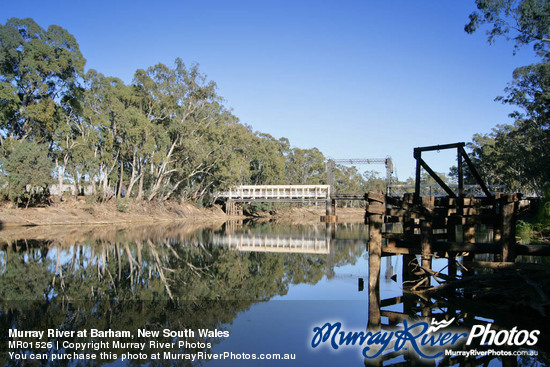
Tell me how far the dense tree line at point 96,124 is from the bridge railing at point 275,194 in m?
6.11

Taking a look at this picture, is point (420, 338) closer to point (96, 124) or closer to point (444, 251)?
point (444, 251)

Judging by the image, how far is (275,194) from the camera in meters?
61.9

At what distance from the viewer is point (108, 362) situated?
634 centimetres

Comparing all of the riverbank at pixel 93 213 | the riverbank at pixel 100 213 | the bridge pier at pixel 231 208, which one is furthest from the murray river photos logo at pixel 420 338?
the bridge pier at pixel 231 208

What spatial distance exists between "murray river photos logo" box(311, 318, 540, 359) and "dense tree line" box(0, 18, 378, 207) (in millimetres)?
29514

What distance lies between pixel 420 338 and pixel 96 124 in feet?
117

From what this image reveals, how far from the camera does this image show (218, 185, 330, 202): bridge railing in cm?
6031

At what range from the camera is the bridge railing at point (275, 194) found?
60.3 m

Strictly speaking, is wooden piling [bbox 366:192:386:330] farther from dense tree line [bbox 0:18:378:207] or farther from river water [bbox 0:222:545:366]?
dense tree line [bbox 0:18:378:207]

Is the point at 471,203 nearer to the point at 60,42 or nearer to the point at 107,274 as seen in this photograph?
the point at 107,274

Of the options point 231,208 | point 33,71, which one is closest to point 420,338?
point 33,71

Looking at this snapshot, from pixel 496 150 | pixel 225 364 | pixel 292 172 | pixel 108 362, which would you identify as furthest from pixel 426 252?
pixel 292 172

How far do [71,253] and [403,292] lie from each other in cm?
1329

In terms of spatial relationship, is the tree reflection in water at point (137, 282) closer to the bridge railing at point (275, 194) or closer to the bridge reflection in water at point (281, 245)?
the bridge reflection in water at point (281, 245)
